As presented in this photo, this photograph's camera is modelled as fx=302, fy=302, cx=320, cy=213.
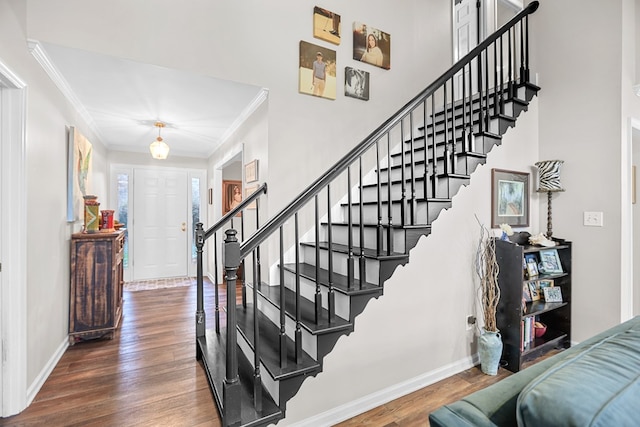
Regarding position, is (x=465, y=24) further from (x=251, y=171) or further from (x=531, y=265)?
(x=251, y=171)

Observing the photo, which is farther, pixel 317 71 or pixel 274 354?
pixel 317 71

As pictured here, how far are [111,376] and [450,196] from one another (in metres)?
2.92

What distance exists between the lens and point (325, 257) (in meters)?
2.44

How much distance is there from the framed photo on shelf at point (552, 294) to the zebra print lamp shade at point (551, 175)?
0.93 metres

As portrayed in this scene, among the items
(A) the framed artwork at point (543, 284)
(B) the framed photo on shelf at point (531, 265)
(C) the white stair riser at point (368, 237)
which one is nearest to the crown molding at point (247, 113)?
(C) the white stair riser at point (368, 237)

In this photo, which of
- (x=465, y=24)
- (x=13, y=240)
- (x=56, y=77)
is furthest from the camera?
(x=465, y=24)

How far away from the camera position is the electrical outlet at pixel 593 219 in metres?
2.65

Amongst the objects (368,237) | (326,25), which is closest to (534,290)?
(368,237)

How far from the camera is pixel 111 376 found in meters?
2.30

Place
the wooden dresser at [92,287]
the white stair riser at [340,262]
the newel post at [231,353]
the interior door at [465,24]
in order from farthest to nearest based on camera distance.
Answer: the interior door at [465,24], the wooden dresser at [92,287], the white stair riser at [340,262], the newel post at [231,353]

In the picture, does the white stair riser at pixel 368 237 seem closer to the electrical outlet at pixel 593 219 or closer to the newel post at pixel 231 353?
the newel post at pixel 231 353

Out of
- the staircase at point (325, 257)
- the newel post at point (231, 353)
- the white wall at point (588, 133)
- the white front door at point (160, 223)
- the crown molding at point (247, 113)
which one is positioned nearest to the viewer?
the newel post at point (231, 353)

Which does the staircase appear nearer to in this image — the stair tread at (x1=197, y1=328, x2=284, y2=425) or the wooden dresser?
the stair tread at (x1=197, y1=328, x2=284, y2=425)

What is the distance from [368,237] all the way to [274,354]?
1.05m
